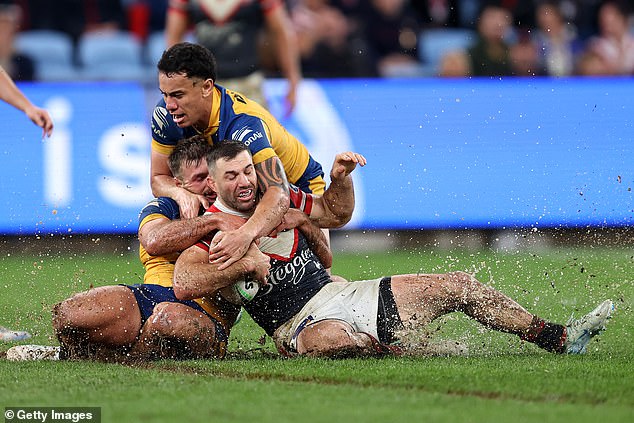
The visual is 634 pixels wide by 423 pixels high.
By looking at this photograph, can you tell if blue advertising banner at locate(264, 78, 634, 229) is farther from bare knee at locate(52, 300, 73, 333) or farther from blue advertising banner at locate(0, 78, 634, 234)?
bare knee at locate(52, 300, 73, 333)

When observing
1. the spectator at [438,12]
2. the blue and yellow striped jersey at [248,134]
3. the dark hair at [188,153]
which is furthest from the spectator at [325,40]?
the dark hair at [188,153]

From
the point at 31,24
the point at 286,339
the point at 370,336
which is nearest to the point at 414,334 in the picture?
the point at 370,336

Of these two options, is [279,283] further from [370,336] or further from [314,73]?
[314,73]

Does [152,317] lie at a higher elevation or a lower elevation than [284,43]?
lower

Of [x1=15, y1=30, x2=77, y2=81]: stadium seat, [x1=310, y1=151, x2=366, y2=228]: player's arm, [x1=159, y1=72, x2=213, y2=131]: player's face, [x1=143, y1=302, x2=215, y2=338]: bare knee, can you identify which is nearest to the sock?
[x1=310, y1=151, x2=366, y2=228]: player's arm

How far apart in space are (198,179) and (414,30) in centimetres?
969

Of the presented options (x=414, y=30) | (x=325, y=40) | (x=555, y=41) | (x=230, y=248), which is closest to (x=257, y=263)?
(x=230, y=248)

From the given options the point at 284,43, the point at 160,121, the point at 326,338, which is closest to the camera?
the point at 326,338

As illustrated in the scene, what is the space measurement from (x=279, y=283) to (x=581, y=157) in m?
7.87

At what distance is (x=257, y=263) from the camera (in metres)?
6.45

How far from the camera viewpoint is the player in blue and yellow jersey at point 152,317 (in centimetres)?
642

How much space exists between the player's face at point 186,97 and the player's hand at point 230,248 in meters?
1.05

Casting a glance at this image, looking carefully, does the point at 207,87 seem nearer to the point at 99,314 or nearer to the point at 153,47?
the point at 99,314

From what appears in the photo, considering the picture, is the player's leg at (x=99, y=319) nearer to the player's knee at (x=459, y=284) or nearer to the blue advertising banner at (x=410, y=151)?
the player's knee at (x=459, y=284)
